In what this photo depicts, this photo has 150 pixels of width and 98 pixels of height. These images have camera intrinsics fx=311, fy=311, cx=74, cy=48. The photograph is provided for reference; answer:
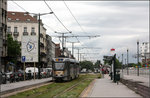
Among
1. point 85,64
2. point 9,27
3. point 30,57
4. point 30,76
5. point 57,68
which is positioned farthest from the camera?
point 85,64

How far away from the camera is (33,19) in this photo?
92.7 metres

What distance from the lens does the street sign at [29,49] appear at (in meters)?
31.6

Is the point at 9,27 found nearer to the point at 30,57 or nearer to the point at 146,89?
the point at 30,57

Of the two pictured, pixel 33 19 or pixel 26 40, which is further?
pixel 33 19

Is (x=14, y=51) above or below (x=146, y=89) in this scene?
above

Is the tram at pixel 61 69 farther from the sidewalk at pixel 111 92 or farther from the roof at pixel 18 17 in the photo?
the roof at pixel 18 17

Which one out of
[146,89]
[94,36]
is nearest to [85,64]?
[94,36]

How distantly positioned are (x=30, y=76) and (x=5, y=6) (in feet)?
79.4

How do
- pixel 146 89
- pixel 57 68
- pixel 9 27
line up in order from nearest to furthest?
pixel 146 89, pixel 57 68, pixel 9 27

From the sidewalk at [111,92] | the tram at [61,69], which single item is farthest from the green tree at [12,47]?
the sidewalk at [111,92]

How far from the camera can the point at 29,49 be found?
31.7 m

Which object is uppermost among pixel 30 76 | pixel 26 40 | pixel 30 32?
pixel 30 32

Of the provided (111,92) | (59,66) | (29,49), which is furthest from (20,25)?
(111,92)

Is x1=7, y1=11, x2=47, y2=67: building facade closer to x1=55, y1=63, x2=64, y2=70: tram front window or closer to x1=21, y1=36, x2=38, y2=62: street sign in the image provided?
x1=55, y1=63, x2=64, y2=70: tram front window
